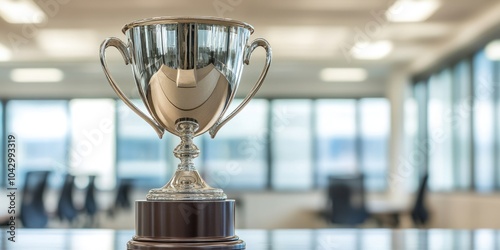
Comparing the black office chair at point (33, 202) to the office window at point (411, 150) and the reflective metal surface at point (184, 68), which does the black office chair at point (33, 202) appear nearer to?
the office window at point (411, 150)

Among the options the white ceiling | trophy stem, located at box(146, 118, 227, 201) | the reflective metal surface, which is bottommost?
trophy stem, located at box(146, 118, 227, 201)

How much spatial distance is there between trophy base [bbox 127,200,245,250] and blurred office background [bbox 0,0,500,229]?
18.1 ft

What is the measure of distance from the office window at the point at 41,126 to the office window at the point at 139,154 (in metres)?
0.72

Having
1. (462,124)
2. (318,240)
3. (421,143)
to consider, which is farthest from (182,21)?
(421,143)

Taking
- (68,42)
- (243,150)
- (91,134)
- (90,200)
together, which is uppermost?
(68,42)

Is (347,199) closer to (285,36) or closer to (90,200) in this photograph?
(285,36)

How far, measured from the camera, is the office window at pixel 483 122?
651 centimetres

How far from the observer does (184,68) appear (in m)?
0.88

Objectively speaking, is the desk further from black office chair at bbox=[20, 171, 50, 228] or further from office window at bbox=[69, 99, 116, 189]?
office window at bbox=[69, 99, 116, 189]

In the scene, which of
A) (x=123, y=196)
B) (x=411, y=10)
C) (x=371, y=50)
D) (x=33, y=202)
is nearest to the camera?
Answer: (x=33, y=202)

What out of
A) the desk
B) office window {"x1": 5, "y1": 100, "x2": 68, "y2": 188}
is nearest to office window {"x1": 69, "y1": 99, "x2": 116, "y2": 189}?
office window {"x1": 5, "y1": 100, "x2": 68, "y2": 188}

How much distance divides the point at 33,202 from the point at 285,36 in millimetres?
3097

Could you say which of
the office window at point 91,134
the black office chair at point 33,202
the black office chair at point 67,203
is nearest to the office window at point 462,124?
the black office chair at point 33,202

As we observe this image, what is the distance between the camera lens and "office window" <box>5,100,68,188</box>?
10562 millimetres
